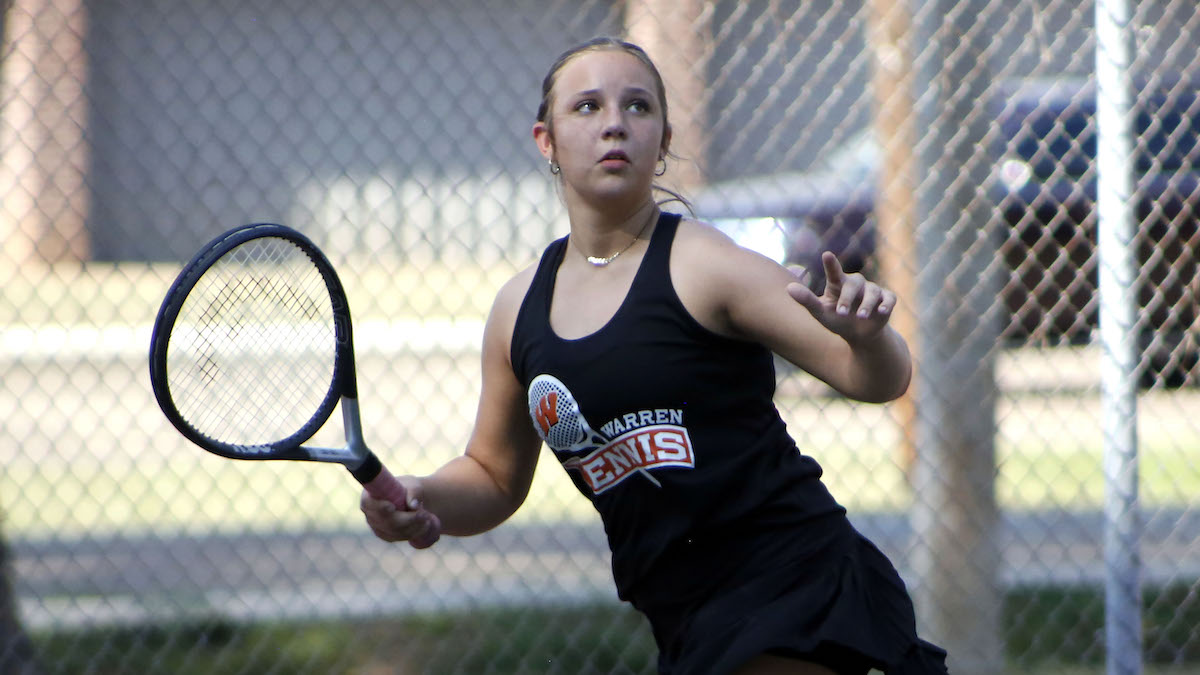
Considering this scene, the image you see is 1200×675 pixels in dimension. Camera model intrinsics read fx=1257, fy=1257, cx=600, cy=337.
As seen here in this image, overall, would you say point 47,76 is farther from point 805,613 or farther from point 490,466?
point 805,613

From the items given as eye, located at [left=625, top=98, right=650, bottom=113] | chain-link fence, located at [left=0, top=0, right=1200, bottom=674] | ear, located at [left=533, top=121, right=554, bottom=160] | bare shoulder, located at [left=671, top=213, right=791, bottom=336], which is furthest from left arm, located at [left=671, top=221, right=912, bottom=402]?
chain-link fence, located at [left=0, top=0, right=1200, bottom=674]

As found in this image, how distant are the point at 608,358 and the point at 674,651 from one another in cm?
54

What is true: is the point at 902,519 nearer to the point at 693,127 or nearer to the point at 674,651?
the point at 693,127

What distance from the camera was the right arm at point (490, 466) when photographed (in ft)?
7.39

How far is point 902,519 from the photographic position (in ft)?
17.2

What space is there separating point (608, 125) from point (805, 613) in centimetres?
86

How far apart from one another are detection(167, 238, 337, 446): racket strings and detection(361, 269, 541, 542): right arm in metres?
0.28

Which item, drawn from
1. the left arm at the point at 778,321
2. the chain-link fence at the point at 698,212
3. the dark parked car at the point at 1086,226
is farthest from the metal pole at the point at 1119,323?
the left arm at the point at 778,321

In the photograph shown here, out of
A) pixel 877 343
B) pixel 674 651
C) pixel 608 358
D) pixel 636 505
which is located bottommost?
pixel 674 651

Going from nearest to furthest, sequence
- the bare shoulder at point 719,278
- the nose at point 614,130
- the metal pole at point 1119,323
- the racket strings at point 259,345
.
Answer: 1. the bare shoulder at point 719,278
2. the nose at point 614,130
3. the racket strings at point 259,345
4. the metal pole at point 1119,323

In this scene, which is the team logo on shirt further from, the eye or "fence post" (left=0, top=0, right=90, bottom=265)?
"fence post" (left=0, top=0, right=90, bottom=265)

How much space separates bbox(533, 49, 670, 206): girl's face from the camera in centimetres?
212

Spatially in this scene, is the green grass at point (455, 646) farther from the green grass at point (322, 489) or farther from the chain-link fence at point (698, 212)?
the green grass at point (322, 489)

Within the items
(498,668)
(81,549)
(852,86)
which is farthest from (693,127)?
(852,86)
